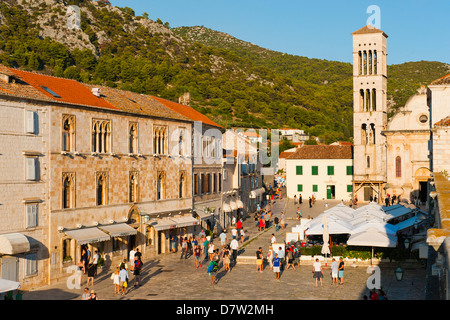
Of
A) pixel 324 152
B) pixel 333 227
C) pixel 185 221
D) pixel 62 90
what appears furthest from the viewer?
pixel 324 152

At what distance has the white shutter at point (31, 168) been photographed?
86.4 ft

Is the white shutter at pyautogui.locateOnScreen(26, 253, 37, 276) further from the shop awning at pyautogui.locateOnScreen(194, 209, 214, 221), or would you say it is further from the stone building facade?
the shop awning at pyautogui.locateOnScreen(194, 209, 214, 221)

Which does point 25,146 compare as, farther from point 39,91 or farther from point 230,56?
point 230,56

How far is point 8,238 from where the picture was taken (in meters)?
24.2

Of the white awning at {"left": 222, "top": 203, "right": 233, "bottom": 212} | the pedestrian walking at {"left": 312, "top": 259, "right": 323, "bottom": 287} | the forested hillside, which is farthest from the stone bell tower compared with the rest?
the forested hillside

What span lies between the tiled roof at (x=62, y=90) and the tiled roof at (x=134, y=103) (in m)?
1.09

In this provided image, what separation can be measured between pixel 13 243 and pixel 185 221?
15.5 metres

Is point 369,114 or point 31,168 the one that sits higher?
point 369,114

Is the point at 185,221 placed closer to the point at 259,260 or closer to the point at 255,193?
the point at 259,260

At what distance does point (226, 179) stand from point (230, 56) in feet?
436

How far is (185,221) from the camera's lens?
38.2m

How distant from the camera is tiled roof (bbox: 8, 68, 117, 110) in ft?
94.4

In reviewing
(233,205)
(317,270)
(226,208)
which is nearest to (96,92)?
(317,270)

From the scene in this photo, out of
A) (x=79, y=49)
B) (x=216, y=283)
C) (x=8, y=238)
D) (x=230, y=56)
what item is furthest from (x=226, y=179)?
(x=230, y=56)
